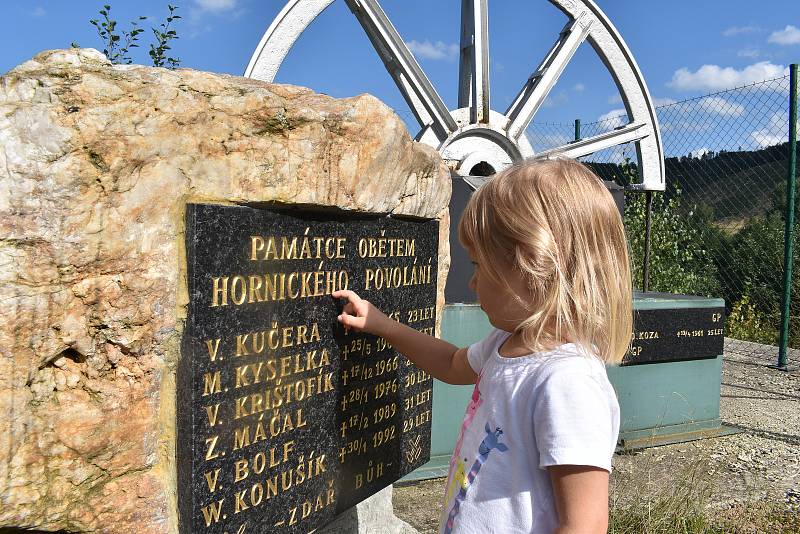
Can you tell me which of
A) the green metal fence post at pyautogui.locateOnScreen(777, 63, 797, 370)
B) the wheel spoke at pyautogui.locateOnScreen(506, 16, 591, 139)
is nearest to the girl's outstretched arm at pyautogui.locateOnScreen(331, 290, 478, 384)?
the wheel spoke at pyautogui.locateOnScreen(506, 16, 591, 139)

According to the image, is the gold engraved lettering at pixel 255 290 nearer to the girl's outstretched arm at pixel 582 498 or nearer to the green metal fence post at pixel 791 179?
the girl's outstretched arm at pixel 582 498

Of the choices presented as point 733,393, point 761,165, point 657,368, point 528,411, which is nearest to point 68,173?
→ point 528,411

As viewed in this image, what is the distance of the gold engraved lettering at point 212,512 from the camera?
1.36 m

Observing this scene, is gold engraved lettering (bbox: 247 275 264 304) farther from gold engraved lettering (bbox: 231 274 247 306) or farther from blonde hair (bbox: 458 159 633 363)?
blonde hair (bbox: 458 159 633 363)

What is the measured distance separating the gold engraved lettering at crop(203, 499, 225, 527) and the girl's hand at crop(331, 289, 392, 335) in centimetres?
52

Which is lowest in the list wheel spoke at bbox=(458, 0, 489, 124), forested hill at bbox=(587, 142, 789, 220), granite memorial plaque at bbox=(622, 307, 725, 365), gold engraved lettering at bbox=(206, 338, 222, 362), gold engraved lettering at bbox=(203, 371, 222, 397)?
granite memorial plaque at bbox=(622, 307, 725, 365)

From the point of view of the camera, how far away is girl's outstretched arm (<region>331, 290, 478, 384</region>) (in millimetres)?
1660

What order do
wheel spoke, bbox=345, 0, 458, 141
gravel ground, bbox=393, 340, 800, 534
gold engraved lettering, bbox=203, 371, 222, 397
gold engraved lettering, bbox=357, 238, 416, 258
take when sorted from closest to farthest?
gold engraved lettering, bbox=203, 371, 222, 397 → gold engraved lettering, bbox=357, 238, 416, 258 → gravel ground, bbox=393, 340, 800, 534 → wheel spoke, bbox=345, 0, 458, 141

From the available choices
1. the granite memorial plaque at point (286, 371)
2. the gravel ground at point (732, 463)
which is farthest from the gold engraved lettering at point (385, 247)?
the gravel ground at point (732, 463)

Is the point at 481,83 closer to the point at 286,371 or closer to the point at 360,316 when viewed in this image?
the point at 360,316

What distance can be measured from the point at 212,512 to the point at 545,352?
2.45 ft

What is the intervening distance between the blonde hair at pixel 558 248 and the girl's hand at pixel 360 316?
586 mm

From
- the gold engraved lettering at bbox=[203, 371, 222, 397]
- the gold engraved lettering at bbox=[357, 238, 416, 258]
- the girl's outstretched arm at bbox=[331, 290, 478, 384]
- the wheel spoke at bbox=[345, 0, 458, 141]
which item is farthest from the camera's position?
the wheel spoke at bbox=[345, 0, 458, 141]

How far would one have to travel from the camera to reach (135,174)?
1261mm
